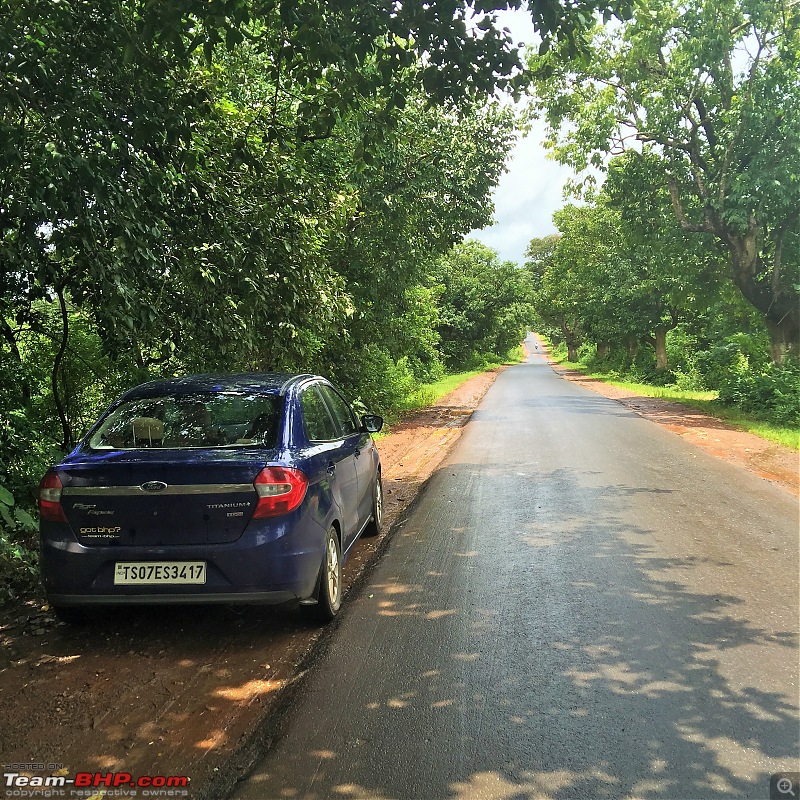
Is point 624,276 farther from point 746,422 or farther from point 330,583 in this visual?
point 330,583

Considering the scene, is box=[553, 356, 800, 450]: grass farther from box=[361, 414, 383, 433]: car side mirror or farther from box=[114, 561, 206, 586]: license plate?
box=[114, 561, 206, 586]: license plate

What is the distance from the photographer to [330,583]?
4625 mm

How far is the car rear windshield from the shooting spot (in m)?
4.51

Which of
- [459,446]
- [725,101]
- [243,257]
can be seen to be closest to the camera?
[243,257]

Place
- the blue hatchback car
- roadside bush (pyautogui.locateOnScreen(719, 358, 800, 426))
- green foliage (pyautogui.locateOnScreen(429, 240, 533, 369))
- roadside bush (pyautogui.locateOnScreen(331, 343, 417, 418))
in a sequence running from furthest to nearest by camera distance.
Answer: green foliage (pyautogui.locateOnScreen(429, 240, 533, 369))
roadside bush (pyautogui.locateOnScreen(719, 358, 800, 426))
roadside bush (pyautogui.locateOnScreen(331, 343, 417, 418))
the blue hatchback car

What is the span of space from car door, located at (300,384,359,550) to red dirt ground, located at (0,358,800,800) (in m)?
0.56

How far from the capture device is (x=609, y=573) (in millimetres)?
5379

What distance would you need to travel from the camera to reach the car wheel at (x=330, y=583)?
4.50 meters

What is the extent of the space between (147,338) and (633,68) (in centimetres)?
1632

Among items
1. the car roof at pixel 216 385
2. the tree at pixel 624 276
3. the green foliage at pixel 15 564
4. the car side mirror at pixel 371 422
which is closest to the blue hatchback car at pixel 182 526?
the car roof at pixel 216 385

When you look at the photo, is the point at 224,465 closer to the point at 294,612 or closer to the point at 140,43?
the point at 294,612

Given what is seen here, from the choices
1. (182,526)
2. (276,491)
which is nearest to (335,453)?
(276,491)

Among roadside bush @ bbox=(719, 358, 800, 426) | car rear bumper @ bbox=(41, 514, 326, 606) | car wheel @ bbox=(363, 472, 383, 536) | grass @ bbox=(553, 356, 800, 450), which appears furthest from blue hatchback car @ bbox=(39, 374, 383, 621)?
roadside bush @ bbox=(719, 358, 800, 426)

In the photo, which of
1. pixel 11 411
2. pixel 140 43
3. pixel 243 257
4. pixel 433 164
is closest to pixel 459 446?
pixel 433 164
